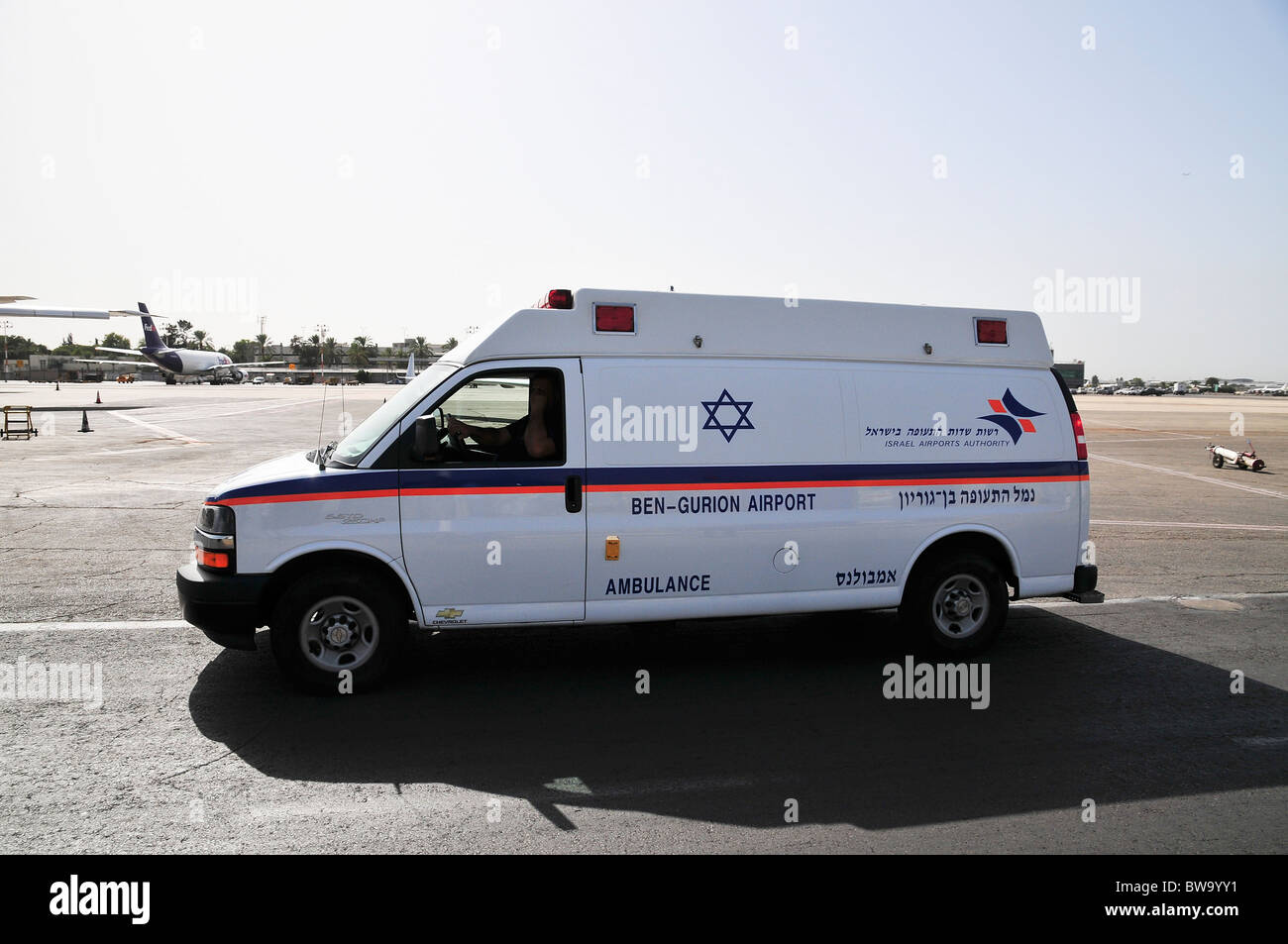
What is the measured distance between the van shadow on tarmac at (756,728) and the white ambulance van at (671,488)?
48cm

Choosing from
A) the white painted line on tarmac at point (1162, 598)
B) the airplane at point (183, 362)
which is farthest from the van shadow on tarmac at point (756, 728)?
the airplane at point (183, 362)

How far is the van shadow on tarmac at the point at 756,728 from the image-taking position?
4.46 meters

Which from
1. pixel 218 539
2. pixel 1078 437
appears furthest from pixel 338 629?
pixel 1078 437

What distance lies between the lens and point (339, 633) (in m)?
5.68

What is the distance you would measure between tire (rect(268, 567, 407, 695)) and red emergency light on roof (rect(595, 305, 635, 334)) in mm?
2179

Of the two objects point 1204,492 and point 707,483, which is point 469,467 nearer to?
point 707,483

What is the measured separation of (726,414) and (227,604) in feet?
11.1

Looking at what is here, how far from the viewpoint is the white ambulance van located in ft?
18.4

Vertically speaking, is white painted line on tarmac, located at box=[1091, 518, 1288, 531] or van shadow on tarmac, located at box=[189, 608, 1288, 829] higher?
white painted line on tarmac, located at box=[1091, 518, 1288, 531]

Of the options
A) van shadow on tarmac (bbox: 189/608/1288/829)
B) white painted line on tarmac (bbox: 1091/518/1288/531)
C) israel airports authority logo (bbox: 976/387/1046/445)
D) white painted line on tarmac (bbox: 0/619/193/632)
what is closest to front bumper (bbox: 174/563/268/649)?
van shadow on tarmac (bbox: 189/608/1288/829)

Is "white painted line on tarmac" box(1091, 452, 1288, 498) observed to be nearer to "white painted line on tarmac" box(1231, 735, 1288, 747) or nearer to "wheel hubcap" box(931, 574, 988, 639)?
"wheel hubcap" box(931, 574, 988, 639)

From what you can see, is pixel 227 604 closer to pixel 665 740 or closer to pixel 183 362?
pixel 665 740

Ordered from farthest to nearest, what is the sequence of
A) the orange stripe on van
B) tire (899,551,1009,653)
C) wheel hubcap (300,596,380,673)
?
1. tire (899,551,1009,653)
2. the orange stripe on van
3. wheel hubcap (300,596,380,673)
